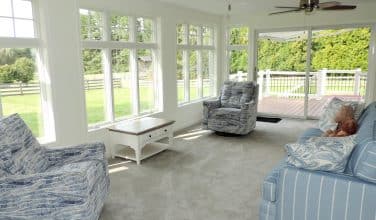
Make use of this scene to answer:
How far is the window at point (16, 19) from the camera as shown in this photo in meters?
3.24

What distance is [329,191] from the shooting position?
1960 millimetres

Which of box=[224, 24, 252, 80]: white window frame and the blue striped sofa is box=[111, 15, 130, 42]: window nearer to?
box=[224, 24, 252, 80]: white window frame

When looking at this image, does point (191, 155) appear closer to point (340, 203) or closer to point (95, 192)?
point (95, 192)

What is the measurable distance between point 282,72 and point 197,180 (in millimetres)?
4471

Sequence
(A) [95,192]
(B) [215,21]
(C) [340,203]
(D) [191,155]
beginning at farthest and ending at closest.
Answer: (B) [215,21] → (D) [191,155] → (A) [95,192] → (C) [340,203]

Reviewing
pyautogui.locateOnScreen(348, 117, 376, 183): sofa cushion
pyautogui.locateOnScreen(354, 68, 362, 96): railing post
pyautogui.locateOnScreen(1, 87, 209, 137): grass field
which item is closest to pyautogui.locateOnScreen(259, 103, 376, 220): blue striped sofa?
pyautogui.locateOnScreen(348, 117, 376, 183): sofa cushion

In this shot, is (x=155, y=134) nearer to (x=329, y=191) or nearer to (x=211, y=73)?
(x=329, y=191)

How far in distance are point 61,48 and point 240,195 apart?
2693 mm

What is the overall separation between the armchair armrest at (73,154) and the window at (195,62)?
3.36 meters

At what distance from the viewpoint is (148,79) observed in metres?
5.32

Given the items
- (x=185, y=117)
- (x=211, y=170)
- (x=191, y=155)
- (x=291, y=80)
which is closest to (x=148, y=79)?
(x=185, y=117)

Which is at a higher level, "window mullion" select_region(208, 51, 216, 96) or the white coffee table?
"window mullion" select_region(208, 51, 216, 96)

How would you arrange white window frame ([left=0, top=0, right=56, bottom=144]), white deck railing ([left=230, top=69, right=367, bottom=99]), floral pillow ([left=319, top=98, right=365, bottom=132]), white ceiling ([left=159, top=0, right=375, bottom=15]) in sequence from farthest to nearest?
white deck railing ([left=230, top=69, right=367, bottom=99]) < white ceiling ([left=159, top=0, right=375, bottom=15]) < floral pillow ([left=319, top=98, right=365, bottom=132]) < white window frame ([left=0, top=0, right=56, bottom=144])

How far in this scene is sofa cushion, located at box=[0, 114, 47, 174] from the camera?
7.70 ft
